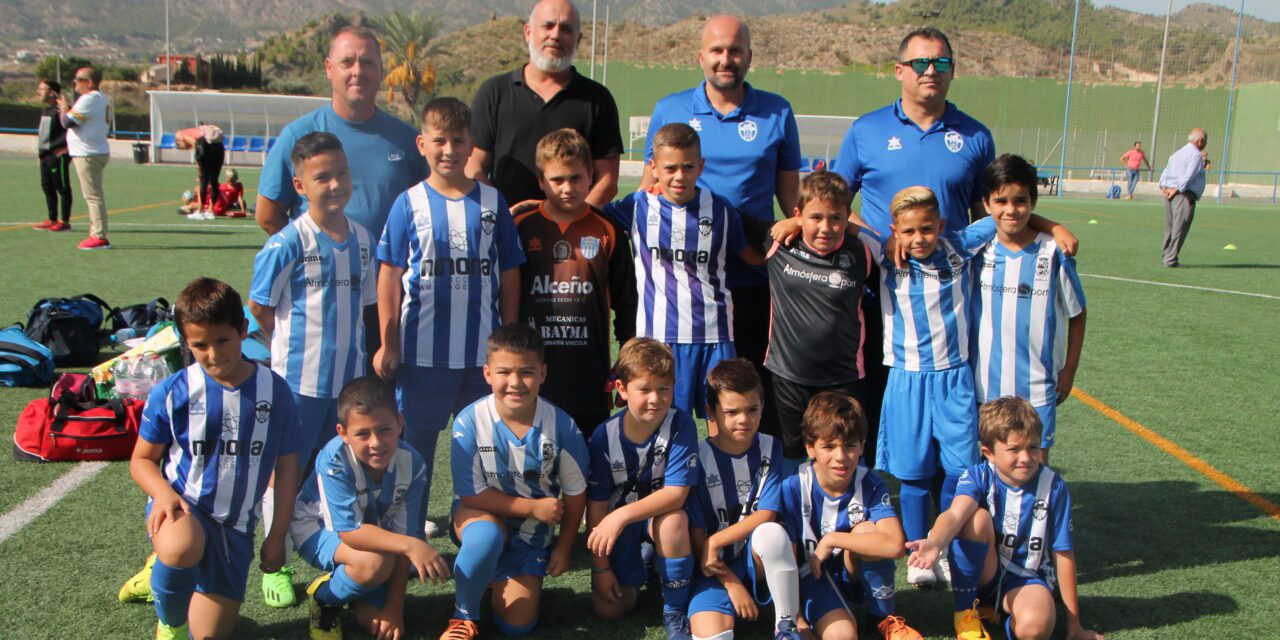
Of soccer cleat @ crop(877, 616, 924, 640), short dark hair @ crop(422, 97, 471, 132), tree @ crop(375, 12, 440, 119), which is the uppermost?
tree @ crop(375, 12, 440, 119)

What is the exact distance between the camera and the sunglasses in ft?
13.0

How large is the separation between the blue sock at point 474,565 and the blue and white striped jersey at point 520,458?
0.18 metres

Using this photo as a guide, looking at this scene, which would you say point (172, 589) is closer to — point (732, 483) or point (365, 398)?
point (365, 398)

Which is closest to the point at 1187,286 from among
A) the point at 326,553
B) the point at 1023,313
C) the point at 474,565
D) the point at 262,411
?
the point at 1023,313

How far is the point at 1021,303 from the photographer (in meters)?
3.69

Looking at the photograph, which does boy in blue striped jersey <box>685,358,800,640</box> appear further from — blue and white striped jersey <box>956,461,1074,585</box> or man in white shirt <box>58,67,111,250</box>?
man in white shirt <box>58,67,111,250</box>

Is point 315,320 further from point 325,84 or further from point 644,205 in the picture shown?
point 325,84

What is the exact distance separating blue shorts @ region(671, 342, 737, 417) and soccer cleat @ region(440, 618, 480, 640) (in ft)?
3.76

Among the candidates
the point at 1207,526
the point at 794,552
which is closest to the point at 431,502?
the point at 794,552

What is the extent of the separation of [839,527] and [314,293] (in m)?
2.05

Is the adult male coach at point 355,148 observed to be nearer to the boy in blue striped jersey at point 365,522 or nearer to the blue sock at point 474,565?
the boy in blue striped jersey at point 365,522

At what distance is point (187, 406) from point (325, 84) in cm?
9024

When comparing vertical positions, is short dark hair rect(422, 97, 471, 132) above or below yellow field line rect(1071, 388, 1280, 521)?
above

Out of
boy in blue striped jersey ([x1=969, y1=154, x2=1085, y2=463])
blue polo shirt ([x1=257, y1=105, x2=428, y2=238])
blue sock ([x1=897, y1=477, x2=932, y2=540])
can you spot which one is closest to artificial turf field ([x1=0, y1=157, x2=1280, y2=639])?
blue sock ([x1=897, y1=477, x2=932, y2=540])
